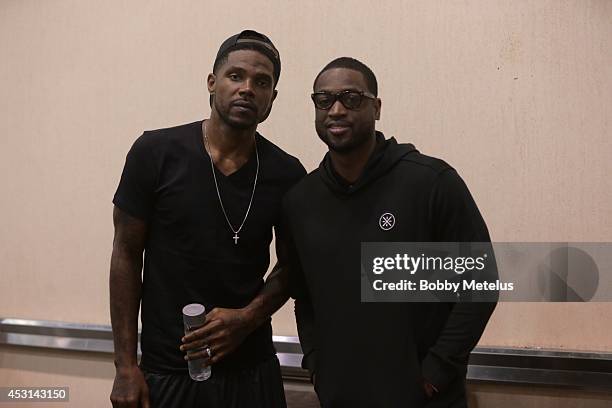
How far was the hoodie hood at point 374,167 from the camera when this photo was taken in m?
1.67

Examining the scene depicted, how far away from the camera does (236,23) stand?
265 centimetres

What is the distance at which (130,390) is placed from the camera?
5.59ft

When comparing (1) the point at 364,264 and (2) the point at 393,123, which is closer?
(1) the point at 364,264

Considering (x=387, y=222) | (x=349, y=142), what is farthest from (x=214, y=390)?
(x=349, y=142)

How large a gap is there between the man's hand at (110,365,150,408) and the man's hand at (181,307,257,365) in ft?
0.53

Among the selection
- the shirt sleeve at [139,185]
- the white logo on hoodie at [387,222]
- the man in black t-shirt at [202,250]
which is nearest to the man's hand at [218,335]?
the man in black t-shirt at [202,250]

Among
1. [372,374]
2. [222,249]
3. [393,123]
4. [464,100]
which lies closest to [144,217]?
[222,249]

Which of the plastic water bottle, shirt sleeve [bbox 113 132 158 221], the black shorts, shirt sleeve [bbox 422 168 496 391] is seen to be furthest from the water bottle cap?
shirt sleeve [bbox 422 168 496 391]

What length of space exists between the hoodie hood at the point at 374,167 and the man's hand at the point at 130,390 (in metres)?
0.74

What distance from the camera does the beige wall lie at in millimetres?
2303

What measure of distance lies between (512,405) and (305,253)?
115cm

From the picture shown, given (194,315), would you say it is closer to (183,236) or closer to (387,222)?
(183,236)

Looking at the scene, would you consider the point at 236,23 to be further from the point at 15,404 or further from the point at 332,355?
the point at 15,404

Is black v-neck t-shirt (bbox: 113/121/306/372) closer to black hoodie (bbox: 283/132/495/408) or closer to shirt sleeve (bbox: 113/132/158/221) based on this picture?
shirt sleeve (bbox: 113/132/158/221)
